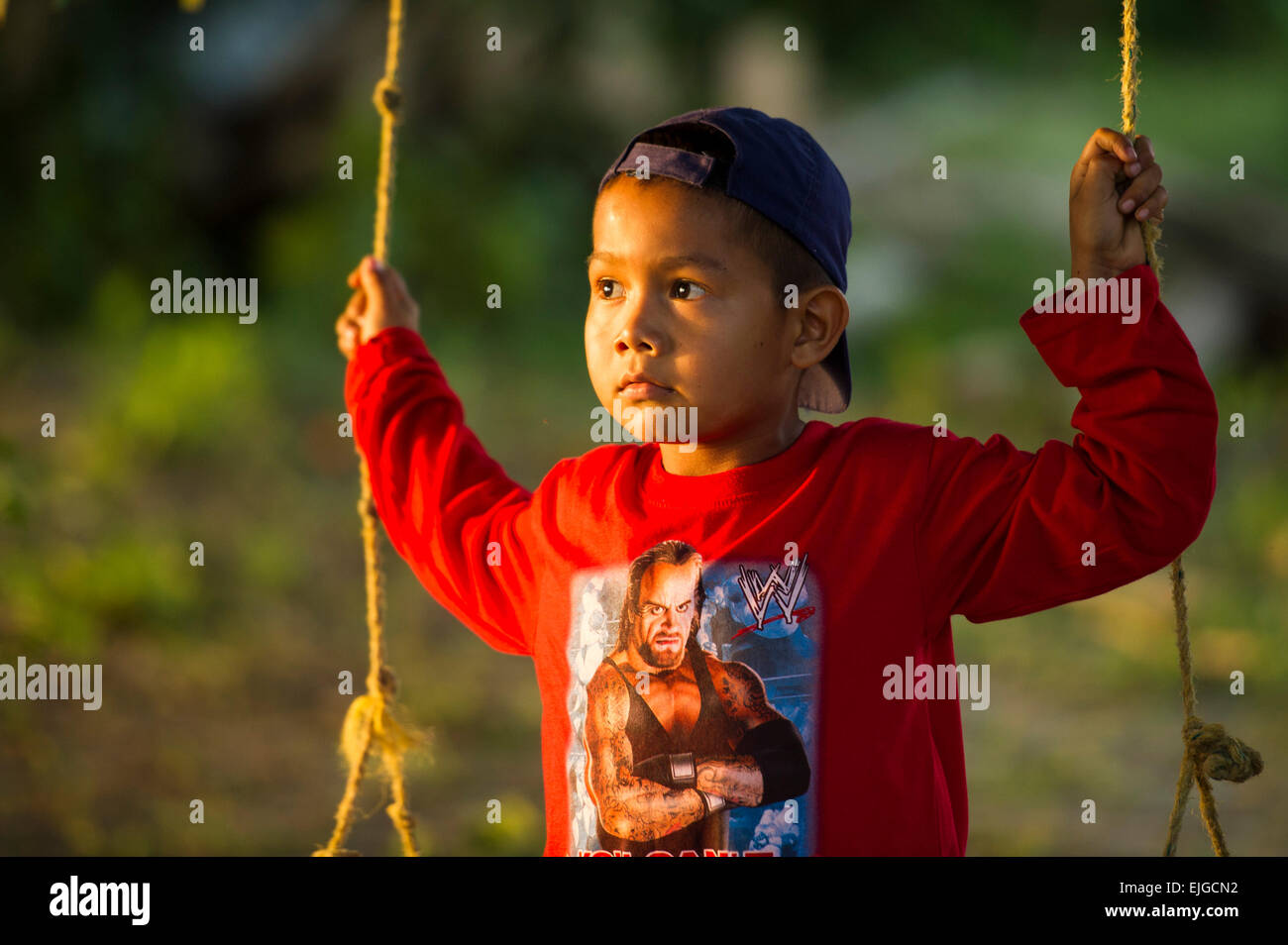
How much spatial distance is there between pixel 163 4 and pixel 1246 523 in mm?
4198

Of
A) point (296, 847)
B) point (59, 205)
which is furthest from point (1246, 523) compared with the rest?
point (59, 205)

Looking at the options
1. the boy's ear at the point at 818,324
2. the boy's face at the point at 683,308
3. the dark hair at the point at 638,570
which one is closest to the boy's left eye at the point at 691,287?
the boy's face at the point at 683,308

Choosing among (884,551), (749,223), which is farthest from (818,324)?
(884,551)

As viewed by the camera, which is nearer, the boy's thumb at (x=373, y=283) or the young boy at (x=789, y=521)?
the young boy at (x=789, y=521)

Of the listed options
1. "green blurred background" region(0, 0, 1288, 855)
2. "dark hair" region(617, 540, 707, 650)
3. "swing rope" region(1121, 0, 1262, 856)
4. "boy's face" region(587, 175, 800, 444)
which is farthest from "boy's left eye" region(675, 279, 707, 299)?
"green blurred background" region(0, 0, 1288, 855)

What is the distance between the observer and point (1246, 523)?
3.74 meters

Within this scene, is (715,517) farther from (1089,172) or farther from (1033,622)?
(1033,622)

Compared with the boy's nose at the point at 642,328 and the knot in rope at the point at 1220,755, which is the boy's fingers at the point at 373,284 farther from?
the knot in rope at the point at 1220,755

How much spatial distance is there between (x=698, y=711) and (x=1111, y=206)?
586mm

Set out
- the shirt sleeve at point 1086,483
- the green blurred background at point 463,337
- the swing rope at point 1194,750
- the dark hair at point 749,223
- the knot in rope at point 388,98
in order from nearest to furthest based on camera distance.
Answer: the shirt sleeve at point 1086,483 < the dark hair at point 749,223 < the swing rope at point 1194,750 < the knot in rope at point 388,98 < the green blurred background at point 463,337

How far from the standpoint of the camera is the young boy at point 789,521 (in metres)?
1.14

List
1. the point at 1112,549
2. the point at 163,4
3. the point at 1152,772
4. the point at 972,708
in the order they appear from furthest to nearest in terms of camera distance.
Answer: the point at 163,4
the point at 972,708
the point at 1152,772
the point at 1112,549

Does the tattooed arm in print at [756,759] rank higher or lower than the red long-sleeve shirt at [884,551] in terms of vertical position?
lower

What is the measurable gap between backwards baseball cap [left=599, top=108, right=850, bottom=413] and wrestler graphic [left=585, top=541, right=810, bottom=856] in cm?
32
